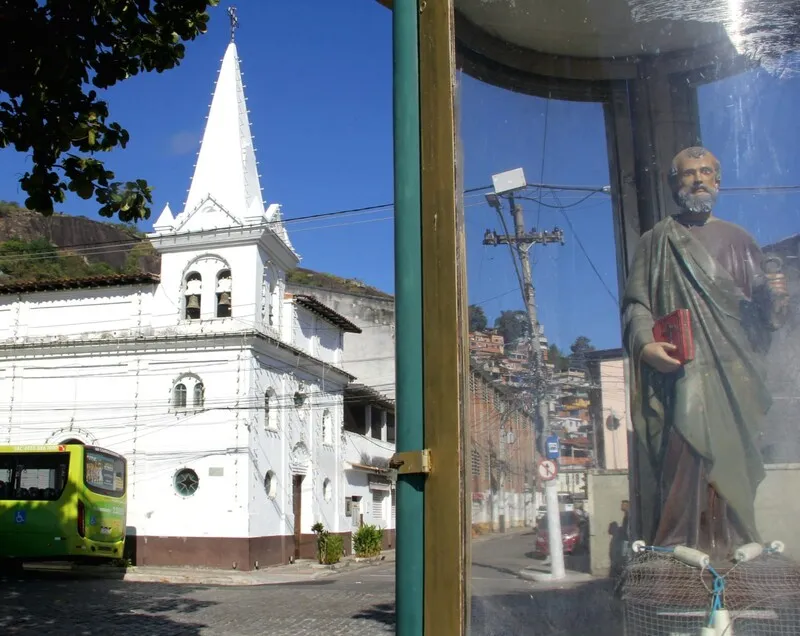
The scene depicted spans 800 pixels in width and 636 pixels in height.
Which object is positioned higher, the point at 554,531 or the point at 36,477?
the point at 36,477

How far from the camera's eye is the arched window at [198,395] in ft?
69.1

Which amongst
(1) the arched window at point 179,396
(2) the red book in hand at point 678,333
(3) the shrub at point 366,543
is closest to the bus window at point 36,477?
(1) the arched window at point 179,396

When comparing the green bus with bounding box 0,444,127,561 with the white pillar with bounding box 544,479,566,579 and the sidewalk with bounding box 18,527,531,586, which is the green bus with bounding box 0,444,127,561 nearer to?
the sidewalk with bounding box 18,527,531,586

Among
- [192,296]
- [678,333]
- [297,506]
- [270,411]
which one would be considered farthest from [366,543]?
[678,333]

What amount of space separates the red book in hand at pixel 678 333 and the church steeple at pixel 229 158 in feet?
69.8

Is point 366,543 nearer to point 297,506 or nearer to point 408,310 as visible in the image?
point 297,506

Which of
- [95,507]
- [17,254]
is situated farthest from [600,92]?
[17,254]

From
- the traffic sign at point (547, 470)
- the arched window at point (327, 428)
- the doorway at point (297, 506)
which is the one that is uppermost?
the arched window at point (327, 428)

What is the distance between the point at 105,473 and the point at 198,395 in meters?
3.88

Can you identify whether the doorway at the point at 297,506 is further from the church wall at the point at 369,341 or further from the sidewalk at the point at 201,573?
the church wall at the point at 369,341

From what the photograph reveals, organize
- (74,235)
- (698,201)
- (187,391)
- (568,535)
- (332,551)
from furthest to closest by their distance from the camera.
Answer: (74,235), (187,391), (332,551), (698,201), (568,535)

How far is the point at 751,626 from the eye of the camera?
4.57 feet

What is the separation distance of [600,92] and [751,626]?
1107 mm

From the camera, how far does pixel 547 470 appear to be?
1.54 m
